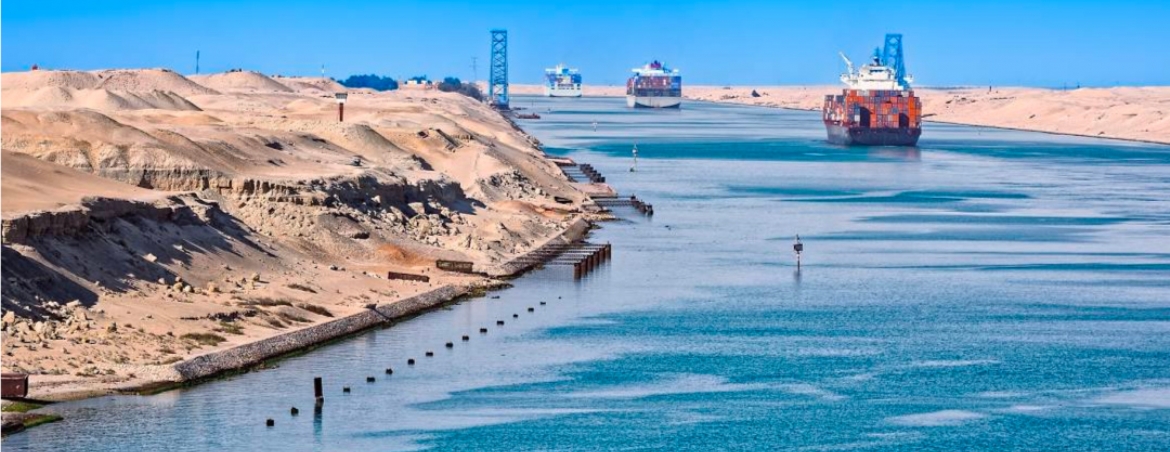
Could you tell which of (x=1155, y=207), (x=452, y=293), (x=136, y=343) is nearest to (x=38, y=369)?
(x=136, y=343)

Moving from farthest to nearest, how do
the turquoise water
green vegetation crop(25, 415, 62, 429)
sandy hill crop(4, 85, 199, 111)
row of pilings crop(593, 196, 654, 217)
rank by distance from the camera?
sandy hill crop(4, 85, 199, 111)
row of pilings crop(593, 196, 654, 217)
the turquoise water
green vegetation crop(25, 415, 62, 429)

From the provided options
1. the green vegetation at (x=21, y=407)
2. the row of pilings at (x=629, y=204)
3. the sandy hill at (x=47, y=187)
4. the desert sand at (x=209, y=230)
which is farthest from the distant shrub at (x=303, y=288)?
the row of pilings at (x=629, y=204)

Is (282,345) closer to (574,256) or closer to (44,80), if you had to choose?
(574,256)

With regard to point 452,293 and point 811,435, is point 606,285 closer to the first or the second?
point 452,293

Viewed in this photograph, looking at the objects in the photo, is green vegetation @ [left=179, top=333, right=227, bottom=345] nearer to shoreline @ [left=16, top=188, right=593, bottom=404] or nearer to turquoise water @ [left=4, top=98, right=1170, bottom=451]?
shoreline @ [left=16, top=188, right=593, bottom=404]

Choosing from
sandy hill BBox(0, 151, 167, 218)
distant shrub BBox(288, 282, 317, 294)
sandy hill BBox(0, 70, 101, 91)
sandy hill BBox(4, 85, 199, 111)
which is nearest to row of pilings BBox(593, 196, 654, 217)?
sandy hill BBox(4, 85, 199, 111)
